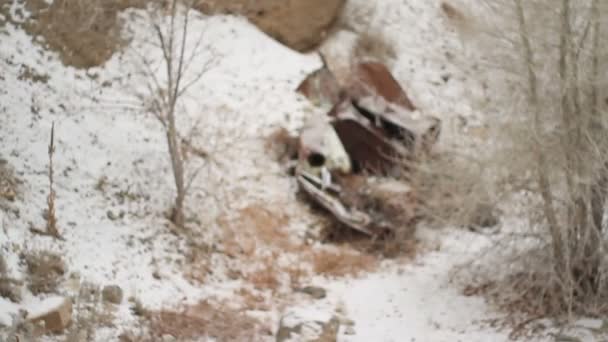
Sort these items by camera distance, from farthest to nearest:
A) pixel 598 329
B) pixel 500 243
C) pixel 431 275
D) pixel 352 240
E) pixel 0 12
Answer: pixel 0 12 < pixel 352 240 < pixel 431 275 < pixel 500 243 < pixel 598 329

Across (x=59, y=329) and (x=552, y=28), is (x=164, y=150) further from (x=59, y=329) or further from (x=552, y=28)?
(x=552, y=28)

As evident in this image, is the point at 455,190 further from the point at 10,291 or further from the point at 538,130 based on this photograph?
the point at 10,291

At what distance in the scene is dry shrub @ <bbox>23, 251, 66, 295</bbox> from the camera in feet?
24.2

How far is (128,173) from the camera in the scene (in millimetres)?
10039

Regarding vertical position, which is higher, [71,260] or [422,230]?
[71,260]

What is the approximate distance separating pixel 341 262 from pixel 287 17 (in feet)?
17.1

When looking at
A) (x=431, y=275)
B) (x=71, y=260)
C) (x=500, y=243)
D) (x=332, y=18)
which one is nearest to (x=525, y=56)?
(x=500, y=243)

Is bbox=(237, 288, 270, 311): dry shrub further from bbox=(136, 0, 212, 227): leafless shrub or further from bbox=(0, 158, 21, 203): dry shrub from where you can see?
bbox=(0, 158, 21, 203): dry shrub

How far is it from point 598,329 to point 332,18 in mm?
7974

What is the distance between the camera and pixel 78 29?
1175cm

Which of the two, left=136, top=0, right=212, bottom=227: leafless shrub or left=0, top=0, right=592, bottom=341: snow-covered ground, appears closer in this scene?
left=0, top=0, right=592, bottom=341: snow-covered ground

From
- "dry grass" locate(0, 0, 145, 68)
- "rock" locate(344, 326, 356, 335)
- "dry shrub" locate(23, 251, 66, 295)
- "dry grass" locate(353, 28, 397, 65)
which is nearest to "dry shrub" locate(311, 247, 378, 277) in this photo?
"rock" locate(344, 326, 356, 335)

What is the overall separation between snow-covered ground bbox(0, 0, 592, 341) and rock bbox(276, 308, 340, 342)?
305mm

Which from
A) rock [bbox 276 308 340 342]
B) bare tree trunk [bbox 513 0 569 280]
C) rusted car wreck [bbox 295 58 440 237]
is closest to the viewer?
rock [bbox 276 308 340 342]
